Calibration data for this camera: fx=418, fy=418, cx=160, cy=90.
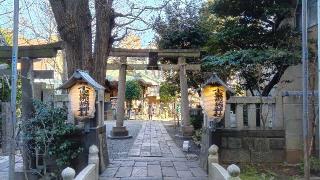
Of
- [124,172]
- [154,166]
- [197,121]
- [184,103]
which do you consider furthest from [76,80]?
[197,121]

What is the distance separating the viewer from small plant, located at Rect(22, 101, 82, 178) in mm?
8789

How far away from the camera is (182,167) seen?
9828mm

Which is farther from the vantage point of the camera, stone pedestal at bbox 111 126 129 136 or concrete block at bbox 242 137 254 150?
stone pedestal at bbox 111 126 129 136

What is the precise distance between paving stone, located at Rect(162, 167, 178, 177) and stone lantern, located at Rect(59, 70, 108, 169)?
1.40 m

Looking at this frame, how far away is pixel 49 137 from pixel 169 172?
2690mm

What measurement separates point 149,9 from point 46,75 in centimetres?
358

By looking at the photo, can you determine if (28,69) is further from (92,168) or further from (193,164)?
(193,164)

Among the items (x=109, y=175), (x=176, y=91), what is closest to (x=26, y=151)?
(x=109, y=175)

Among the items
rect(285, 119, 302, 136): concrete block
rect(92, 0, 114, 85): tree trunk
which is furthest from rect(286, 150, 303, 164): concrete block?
rect(92, 0, 114, 85): tree trunk

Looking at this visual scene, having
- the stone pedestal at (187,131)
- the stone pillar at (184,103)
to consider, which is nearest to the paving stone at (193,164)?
the stone pedestal at (187,131)

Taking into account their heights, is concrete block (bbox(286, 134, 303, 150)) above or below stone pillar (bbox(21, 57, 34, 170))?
below

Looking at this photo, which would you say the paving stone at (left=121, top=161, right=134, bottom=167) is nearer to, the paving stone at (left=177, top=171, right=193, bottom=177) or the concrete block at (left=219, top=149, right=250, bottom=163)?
the paving stone at (left=177, top=171, right=193, bottom=177)

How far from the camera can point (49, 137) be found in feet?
29.0

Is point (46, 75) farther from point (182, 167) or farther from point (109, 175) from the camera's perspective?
point (182, 167)
